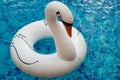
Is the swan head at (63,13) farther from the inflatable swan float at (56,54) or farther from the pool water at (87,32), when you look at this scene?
the pool water at (87,32)

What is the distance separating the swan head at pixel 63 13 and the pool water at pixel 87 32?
2.36 feet

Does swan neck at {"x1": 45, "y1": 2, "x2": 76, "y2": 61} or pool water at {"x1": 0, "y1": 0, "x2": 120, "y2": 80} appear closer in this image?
swan neck at {"x1": 45, "y1": 2, "x2": 76, "y2": 61}

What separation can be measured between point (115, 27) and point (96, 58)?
63cm

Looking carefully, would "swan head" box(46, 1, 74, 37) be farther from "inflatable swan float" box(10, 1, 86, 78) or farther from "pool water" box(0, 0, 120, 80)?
"pool water" box(0, 0, 120, 80)

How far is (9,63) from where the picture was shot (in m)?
2.64

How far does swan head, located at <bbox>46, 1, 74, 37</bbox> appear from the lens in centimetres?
191

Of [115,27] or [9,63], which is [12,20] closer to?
[9,63]

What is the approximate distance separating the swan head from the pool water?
72cm

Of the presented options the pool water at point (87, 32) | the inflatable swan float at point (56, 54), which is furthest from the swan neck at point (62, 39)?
the pool water at point (87, 32)

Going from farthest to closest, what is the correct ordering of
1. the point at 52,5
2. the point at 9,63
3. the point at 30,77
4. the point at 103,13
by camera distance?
the point at 103,13 < the point at 9,63 < the point at 30,77 < the point at 52,5

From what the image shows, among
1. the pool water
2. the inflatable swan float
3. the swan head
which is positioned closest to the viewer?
the swan head

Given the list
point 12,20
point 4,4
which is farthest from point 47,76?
point 4,4

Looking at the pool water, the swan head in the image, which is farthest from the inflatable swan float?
the pool water

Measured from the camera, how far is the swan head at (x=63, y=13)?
1.91 metres
